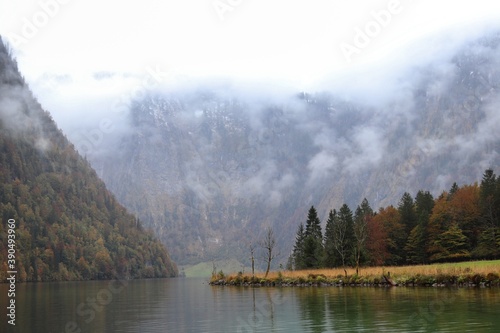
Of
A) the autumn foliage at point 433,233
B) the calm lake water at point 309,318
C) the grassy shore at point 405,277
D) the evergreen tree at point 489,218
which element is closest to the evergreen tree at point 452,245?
the autumn foliage at point 433,233

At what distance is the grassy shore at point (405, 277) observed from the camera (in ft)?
250

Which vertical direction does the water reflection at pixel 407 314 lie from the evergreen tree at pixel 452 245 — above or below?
below

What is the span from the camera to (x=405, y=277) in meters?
88.8

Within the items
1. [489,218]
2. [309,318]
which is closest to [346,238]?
[489,218]

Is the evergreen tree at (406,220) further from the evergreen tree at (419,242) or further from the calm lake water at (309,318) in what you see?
the calm lake water at (309,318)

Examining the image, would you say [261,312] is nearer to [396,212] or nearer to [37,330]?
[37,330]

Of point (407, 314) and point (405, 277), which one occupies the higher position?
point (405, 277)

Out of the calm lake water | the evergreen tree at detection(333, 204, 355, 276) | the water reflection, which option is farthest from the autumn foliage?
the calm lake water

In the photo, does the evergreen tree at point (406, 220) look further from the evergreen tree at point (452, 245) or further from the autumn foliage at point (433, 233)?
the evergreen tree at point (452, 245)

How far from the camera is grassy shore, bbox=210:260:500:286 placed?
7621cm

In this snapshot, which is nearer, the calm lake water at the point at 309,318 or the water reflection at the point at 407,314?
the water reflection at the point at 407,314

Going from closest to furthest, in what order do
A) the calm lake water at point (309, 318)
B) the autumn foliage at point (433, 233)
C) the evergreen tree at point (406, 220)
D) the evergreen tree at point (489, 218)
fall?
the calm lake water at point (309, 318) → the evergreen tree at point (489, 218) → the autumn foliage at point (433, 233) → the evergreen tree at point (406, 220)

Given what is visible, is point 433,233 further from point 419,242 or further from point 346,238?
point 346,238

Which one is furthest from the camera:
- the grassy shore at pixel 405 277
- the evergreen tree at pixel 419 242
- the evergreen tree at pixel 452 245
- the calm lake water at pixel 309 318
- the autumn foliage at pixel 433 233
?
the evergreen tree at pixel 419 242
